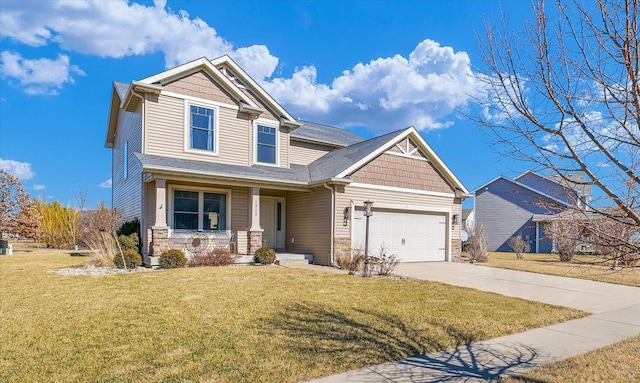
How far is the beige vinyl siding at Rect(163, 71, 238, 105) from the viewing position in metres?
14.4

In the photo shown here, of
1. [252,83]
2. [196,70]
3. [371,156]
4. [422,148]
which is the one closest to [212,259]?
[371,156]

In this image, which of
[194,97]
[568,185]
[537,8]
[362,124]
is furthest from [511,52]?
[362,124]

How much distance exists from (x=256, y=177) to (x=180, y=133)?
3.45 metres

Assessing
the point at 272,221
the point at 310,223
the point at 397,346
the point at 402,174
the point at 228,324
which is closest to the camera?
the point at 397,346

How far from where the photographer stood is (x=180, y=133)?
14328 mm

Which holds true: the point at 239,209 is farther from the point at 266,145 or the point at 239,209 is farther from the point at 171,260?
the point at 171,260

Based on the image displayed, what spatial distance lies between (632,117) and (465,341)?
3.71 meters

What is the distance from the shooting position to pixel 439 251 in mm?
17422

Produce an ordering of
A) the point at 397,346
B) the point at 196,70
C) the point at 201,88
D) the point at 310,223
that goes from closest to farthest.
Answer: the point at 397,346 < the point at 196,70 < the point at 201,88 < the point at 310,223

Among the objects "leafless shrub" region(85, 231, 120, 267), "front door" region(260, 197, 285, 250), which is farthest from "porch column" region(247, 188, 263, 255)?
"leafless shrub" region(85, 231, 120, 267)

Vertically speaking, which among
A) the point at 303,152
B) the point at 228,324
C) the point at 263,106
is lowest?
the point at 228,324

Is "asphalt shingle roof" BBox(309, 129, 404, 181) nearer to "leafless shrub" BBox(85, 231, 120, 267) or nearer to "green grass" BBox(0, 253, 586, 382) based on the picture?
"green grass" BBox(0, 253, 586, 382)

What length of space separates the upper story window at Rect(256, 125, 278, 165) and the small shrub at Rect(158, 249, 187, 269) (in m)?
5.74

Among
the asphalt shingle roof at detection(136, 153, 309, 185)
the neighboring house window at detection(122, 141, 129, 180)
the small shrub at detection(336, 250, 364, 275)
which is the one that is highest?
the neighboring house window at detection(122, 141, 129, 180)
